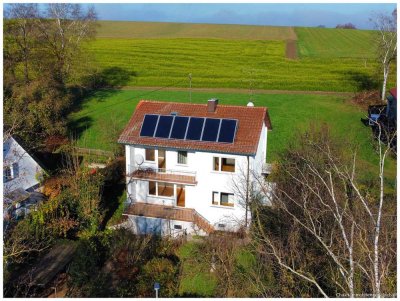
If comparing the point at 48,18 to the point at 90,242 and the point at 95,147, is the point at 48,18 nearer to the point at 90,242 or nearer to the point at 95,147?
the point at 95,147

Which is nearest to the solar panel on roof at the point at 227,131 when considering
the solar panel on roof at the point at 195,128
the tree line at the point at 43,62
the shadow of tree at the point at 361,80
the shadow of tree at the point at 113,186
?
the solar panel on roof at the point at 195,128

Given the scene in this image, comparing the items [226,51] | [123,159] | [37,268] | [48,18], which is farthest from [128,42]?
→ [37,268]

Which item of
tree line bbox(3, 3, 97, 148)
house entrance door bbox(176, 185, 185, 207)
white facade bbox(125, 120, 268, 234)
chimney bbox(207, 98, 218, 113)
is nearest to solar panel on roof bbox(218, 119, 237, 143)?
white facade bbox(125, 120, 268, 234)

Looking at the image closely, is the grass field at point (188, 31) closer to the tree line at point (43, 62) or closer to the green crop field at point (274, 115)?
the tree line at point (43, 62)

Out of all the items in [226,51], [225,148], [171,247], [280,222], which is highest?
[226,51]

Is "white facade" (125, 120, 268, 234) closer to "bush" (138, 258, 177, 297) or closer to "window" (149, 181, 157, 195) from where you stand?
"window" (149, 181, 157, 195)

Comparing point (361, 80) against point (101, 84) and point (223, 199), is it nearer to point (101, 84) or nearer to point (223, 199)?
point (101, 84)

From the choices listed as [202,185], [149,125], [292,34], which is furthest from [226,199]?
[292,34]
